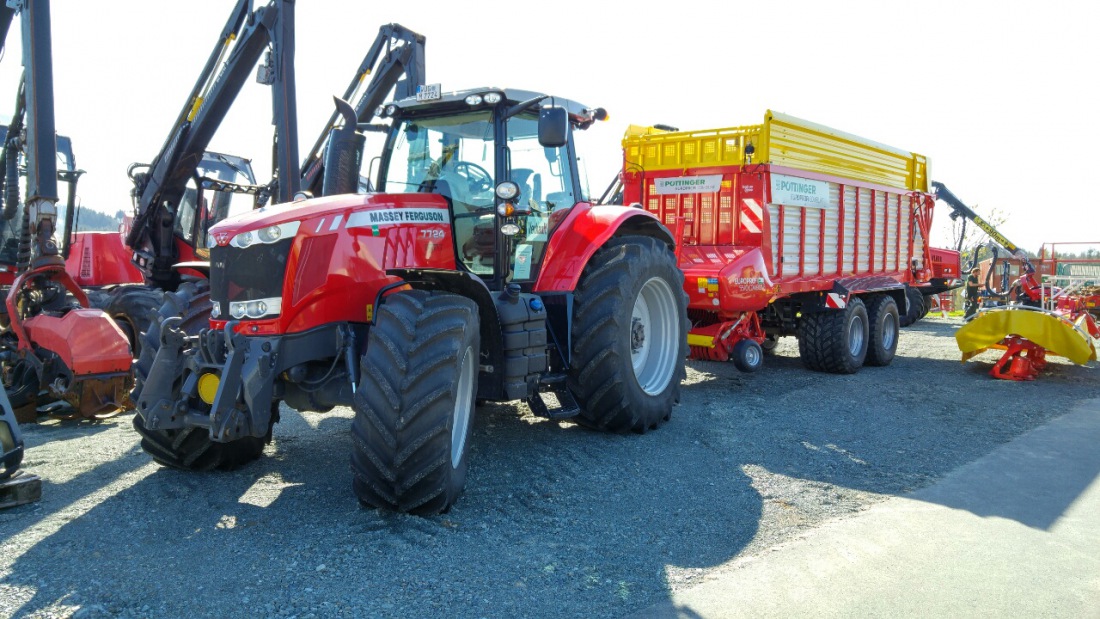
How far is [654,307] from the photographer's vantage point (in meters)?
6.52

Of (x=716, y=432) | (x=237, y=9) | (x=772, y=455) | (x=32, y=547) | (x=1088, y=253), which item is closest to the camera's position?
(x=32, y=547)

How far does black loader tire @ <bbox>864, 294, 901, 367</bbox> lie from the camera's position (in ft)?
33.0

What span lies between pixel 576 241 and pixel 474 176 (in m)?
0.88

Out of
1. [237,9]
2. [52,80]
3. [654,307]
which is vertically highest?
[237,9]

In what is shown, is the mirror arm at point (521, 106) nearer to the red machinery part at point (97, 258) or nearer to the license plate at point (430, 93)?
the license plate at point (430, 93)

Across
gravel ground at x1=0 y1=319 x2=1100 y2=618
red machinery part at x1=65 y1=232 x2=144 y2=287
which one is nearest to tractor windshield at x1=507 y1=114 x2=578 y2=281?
gravel ground at x1=0 y1=319 x2=1100 y2=618

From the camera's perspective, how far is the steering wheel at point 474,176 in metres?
5.21

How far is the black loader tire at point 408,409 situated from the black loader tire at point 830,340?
20.7ft

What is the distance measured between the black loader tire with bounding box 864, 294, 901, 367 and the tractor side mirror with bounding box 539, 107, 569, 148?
6.74 m

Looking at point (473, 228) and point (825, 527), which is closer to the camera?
point (825, 527)

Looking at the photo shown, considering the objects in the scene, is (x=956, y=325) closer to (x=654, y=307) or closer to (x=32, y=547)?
(x=654, y=307)

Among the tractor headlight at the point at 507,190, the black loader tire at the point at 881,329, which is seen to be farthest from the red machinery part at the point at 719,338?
the tractor headlight at the point at 507,190

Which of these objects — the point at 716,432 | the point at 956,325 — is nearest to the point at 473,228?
the point at 716,432

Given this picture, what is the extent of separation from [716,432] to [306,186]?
18.9ft
